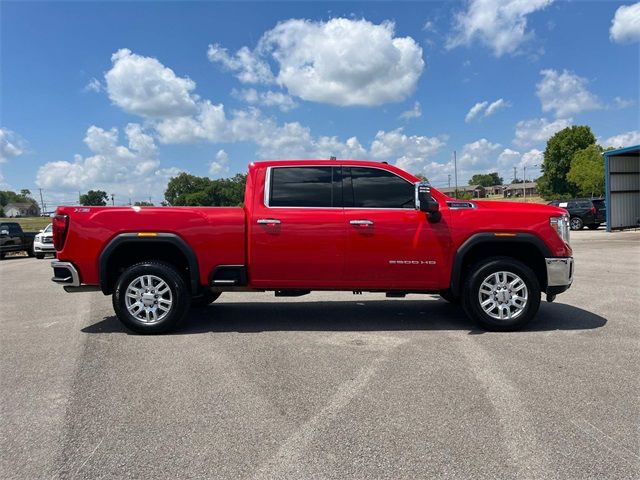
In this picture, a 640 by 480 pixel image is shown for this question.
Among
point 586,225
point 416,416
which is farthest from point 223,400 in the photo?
point 586,225

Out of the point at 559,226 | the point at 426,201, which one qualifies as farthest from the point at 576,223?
the point at 426,201

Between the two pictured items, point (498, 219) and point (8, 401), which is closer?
point (8, 401)

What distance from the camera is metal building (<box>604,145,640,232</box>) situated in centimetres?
2366

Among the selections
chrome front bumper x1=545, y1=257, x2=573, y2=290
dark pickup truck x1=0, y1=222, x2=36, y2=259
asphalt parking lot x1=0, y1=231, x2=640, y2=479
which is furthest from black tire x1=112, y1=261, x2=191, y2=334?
dark pickup truck x1=0, y1=222, x2=36, y2=259

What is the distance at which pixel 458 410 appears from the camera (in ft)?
11.6

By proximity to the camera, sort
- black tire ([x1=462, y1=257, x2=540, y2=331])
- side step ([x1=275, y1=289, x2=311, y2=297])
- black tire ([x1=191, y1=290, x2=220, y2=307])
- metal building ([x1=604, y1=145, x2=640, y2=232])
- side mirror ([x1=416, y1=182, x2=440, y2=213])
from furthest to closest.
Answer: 1. metal building ([x1=604, y1=145, x2=640, y2=232])
2. black tire ([x1=191, y1=290, x2=220, y2=307])
3. side step ([x1=275, y1=289, x2=311, y2=297])
4. black tire ([x1=462, y1=257, x2=540, y2=331])
5. side mirror ([x1=416, y1=182, x2=440, y2=213])

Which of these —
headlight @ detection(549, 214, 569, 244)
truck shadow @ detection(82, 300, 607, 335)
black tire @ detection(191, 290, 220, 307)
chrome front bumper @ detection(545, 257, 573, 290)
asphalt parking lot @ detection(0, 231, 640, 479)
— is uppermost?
headlight @ detection(549, 214, 569, 244)

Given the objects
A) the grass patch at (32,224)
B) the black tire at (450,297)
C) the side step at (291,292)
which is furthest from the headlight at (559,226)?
the grass patch at (32,224)

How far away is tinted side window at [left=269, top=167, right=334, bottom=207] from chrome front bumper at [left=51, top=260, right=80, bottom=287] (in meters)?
2.46

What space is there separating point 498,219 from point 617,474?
3.37 m

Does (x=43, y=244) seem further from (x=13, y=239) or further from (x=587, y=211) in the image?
(x=587, y=211)

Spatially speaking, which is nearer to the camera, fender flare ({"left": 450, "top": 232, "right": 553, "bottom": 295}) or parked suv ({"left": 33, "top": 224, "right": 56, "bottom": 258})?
fender flare ({"left": 450, "top": 232, "right": 553, "bottom": 295})

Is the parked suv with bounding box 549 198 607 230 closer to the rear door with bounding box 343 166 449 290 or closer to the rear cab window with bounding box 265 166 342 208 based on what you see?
the rear door with bounding box 343 166 449 290

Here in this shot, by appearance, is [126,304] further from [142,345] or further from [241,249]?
[241,249]
